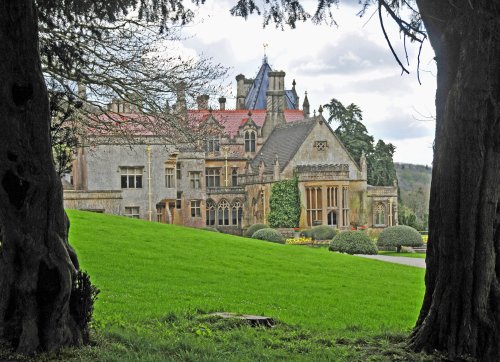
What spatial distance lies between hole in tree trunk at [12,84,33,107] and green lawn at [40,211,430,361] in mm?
2404

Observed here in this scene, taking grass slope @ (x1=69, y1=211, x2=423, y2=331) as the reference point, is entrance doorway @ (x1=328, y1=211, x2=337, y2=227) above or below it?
above

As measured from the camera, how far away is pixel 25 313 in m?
7.17

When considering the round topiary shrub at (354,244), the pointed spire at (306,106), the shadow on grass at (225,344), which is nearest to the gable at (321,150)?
the pointed spire at (306,106)

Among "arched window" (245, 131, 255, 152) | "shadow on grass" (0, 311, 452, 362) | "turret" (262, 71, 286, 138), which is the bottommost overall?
"shadow on grass" (0, 311, 452, 362)

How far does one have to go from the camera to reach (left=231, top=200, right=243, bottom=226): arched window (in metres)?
57.6

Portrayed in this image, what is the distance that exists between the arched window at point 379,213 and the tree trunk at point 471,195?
4868cm

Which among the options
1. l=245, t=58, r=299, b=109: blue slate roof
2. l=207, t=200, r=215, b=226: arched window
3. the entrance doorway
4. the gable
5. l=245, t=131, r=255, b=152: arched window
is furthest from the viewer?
l=245, t=58, r=299, b=109: blue slate roof

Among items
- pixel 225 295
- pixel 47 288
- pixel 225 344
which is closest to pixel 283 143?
pixel 225 295

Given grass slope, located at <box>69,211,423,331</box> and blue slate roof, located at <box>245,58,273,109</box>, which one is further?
blue slate roof, located at <box>245,58,273,109</box>

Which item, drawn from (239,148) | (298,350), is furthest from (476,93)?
(239,148)

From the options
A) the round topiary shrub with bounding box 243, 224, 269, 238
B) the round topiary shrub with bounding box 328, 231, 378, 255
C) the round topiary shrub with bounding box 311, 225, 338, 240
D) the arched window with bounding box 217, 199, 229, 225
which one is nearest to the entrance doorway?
the round topiary shrub with bounding box 243, 224, 269, 238

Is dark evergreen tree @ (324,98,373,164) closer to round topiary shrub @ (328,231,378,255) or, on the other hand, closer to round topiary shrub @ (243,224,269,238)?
round topiary shrub @ (243,224,269,238)

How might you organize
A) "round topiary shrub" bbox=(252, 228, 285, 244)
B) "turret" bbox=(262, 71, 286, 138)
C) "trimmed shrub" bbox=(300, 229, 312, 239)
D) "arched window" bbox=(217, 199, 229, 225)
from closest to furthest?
"round topiary shrub" bbox=(252, 228, 285, 244) → "trimmed shrub" bbox=(300, 229, 312, 239) → "arched window" bbox=(217, 199, 229, 225) → "turret" bbox=(262, 71, 286, 138)

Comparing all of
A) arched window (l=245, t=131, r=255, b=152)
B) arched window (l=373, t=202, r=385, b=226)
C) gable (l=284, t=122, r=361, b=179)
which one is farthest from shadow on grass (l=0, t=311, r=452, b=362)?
arched window (l=245, t=131, r=255, b=152)
